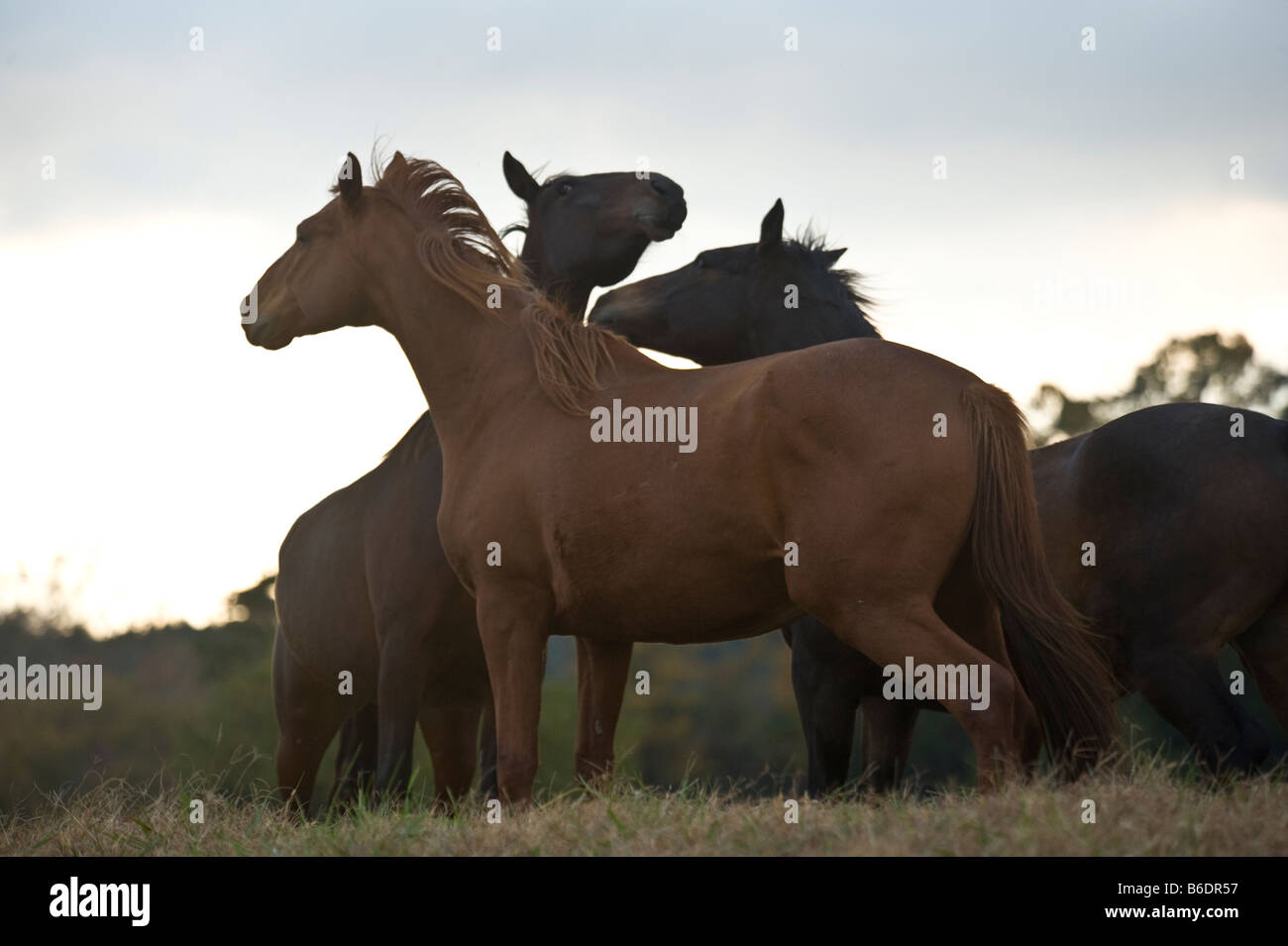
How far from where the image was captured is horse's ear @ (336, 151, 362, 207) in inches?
266

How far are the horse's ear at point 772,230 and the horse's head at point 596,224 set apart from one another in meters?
0.49

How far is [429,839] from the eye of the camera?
4.86 meters

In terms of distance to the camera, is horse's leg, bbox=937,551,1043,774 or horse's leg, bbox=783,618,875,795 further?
horse's leg, bbox=783,618,875,795

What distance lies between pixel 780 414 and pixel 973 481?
2.70 ft

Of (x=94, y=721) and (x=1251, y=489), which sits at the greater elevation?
(x=1251, y=489)

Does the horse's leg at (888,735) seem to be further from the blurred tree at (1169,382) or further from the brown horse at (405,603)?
the blurred tree at (1169,382)

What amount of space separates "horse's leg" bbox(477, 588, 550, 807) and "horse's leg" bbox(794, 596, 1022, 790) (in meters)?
1.39

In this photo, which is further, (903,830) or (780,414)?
(780,414)

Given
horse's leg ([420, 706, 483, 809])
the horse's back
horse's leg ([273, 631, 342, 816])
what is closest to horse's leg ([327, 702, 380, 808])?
horse's leg ([273, 631, 342, 816])
